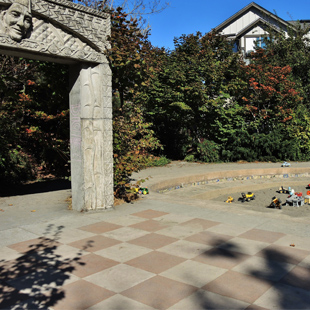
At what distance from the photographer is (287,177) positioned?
1396 cm

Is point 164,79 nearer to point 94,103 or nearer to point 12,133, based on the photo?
point 12,133

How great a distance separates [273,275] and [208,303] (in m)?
0.99

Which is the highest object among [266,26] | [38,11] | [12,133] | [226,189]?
[266,26]

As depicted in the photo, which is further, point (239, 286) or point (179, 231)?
point (179, 231)

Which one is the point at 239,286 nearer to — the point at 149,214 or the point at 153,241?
the point at 153,241

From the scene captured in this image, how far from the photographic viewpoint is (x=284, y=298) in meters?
3.30

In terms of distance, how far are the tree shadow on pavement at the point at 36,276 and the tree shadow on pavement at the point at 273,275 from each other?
148cm

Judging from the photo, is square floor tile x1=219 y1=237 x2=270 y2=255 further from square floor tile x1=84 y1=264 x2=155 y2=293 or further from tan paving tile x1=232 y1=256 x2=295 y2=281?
square floor tile x1=84 y1=264 x2=155 y2=293

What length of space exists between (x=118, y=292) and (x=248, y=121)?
15.8 m

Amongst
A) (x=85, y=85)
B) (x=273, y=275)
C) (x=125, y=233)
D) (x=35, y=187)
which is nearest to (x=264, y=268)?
(x=273, y=275)

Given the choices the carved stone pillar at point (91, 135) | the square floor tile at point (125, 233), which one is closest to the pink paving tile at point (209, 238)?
the square floor tile at point (125, 233)

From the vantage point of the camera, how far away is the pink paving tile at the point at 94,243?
188 inches

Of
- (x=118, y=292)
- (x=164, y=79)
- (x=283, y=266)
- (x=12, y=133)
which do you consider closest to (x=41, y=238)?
(x=118, y=292)

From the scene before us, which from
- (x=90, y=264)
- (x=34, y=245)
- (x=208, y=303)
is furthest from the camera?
(x=34, y=245)
